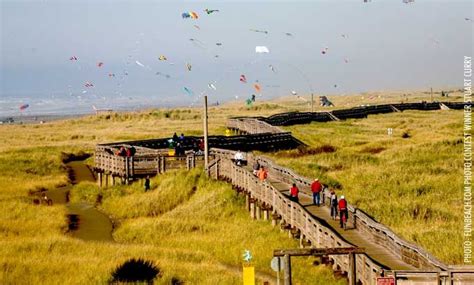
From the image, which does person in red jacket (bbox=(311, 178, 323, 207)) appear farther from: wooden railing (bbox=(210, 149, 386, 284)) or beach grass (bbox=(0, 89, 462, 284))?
beach grass (bbox=(0, 89, 462, 284))

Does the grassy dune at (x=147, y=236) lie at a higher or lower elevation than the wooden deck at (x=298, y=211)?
lower

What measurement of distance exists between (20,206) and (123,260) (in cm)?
1351

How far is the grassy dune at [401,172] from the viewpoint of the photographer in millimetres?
26156

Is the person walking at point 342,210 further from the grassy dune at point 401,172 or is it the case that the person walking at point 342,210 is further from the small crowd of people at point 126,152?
the small crowd of people at point 126,152

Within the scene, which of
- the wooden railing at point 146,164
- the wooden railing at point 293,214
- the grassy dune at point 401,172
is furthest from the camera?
the wooden railing at point 146,164

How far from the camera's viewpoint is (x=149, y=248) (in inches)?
979

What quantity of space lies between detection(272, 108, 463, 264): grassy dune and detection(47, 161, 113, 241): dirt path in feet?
41.0

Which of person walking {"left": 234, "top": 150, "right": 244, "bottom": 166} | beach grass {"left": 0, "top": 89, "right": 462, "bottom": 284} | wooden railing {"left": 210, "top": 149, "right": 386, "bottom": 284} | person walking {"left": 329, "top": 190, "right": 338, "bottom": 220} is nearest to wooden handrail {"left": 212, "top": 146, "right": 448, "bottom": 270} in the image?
person walking {"left": 329, "top": 190, "right": 338, "bottom": 220}

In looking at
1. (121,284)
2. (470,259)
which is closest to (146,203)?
(121,284)

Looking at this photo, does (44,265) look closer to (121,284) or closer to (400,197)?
(121,284)

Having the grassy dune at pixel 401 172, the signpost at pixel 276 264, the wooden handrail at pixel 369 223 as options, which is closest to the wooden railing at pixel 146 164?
the wooden handrail at pixel 369 223

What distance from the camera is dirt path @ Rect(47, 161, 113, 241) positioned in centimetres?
3011

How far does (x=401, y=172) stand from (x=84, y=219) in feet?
64.6

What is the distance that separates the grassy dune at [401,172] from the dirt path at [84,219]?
41.0 ft
